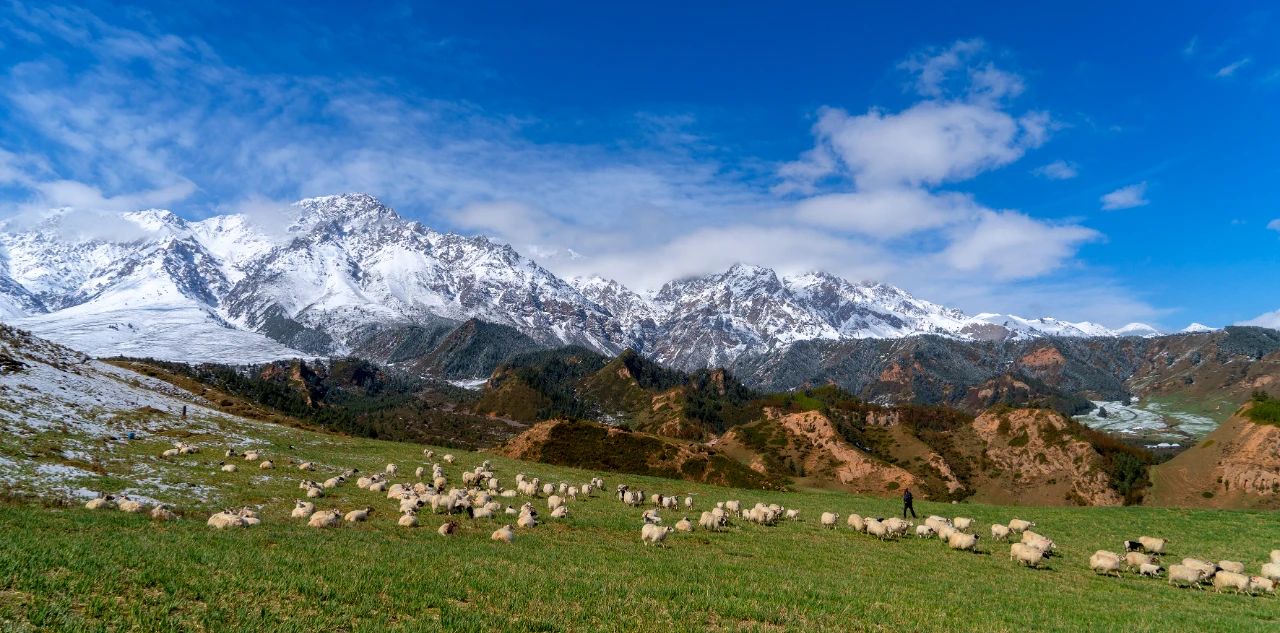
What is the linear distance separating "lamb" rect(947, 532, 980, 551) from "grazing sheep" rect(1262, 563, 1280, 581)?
39.2ft

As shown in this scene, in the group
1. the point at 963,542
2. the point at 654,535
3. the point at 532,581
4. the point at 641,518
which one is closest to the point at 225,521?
the point at 532,581

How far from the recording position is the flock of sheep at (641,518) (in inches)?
1073

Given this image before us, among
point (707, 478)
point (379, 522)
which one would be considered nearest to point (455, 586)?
point (379, 522)

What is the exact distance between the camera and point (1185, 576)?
27.4 metres

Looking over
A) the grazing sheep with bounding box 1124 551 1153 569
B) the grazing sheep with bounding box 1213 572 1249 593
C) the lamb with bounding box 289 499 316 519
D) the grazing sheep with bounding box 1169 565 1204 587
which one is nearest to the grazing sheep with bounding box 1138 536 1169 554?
the grazing sheep with bounding box 1124 551 1153 569

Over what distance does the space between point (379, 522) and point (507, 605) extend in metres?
17.4

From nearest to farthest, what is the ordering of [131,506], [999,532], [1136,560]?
[131,506] → [1136,560] → [999,532]

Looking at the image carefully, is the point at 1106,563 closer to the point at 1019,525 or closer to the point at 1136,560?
the point at 1136,560

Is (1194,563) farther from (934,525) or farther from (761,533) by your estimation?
(761,533)

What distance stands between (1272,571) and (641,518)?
3092 cm

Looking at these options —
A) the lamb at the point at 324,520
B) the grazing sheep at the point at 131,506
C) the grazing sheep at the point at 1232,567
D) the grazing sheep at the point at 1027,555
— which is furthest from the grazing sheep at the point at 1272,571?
the grazing sheep at the point at 131,506

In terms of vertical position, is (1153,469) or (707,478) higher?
(1153,469)

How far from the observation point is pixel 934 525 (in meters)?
38.2

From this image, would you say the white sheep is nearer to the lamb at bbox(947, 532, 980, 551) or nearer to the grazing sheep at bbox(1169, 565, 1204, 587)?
the lamb at bbox(947, 532, 980, 551)
